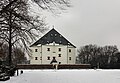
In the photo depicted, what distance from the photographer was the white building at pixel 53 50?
4058 inches

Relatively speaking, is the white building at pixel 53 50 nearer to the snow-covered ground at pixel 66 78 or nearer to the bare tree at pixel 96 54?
A: the bare tree at pixel 96 54

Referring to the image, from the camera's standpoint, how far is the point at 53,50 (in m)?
105

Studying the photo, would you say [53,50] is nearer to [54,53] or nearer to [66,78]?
[54,53]

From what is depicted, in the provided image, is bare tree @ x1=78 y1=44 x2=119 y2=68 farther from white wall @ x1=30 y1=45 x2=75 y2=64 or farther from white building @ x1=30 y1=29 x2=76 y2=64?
white building @ x1=30 y1=29 x2=76 y2=64

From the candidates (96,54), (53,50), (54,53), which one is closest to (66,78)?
(53,50)

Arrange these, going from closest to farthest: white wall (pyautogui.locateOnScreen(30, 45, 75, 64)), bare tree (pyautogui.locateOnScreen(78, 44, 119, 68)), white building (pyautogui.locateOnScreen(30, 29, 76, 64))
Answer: white building (pyautogui.locateOnScreen(30, 29, 76, 64)), white wall (pyautogui.locateOnScreen(30, 45, 75, 64)), bare tree (pyautogui.locateOnScreen(78, 44, 119, 68))

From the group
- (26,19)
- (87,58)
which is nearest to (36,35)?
(26,19)

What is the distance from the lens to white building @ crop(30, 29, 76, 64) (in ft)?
338

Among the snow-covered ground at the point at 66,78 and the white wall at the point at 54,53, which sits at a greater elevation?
the white wall at the point at 54,53

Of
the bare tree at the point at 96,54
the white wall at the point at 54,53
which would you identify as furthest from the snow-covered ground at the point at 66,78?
the bare tree at the point at 96,54

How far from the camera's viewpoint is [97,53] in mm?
132375

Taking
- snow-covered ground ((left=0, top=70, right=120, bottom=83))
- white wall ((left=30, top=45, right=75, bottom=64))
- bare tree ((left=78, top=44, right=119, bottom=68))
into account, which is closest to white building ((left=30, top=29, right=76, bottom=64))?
white wall ((left=30, top=45, right=75, bottom=64))

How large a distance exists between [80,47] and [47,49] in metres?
38.5

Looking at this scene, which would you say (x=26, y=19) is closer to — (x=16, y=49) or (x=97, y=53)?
(x=16, y=49)
